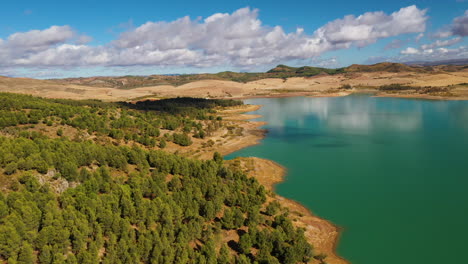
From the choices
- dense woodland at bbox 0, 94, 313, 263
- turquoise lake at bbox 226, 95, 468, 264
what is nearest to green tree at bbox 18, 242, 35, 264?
dense woodland at bbox 0, 94, 313, 263

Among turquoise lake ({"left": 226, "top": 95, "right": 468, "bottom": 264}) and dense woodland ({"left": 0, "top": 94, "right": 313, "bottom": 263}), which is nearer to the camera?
dense woodland ({"left": 0, "top": 94, "right": 313, "bottom": 263})

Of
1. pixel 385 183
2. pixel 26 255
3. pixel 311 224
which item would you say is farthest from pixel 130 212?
pixel 385 183

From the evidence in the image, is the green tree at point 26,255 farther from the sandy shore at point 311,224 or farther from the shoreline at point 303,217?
the sandy shore at point 311,224

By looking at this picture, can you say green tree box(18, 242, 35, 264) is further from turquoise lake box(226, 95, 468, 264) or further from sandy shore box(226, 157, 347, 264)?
turquoise lake box(226, 95, 468, 264)

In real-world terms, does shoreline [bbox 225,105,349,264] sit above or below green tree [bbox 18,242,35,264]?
below

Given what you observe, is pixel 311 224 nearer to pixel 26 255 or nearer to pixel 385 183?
pixel 385 183

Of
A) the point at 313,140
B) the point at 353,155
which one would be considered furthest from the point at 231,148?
the point at 353,155
